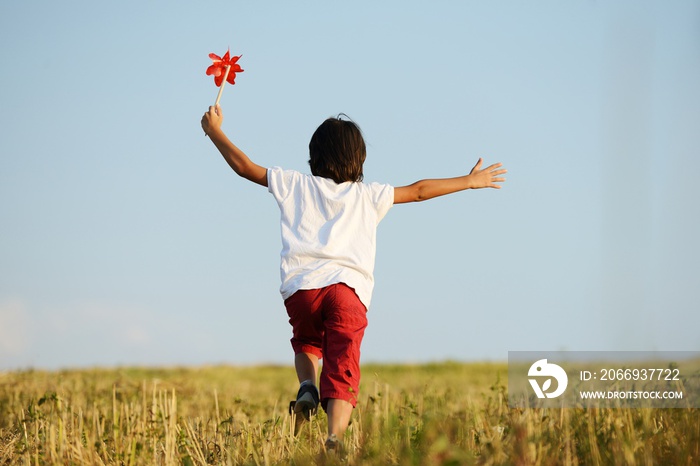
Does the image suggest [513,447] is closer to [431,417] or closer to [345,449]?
[431,417]

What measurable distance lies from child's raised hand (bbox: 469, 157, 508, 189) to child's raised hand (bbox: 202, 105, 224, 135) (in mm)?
1588

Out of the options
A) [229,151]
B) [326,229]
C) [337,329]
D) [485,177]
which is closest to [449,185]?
[485,177]

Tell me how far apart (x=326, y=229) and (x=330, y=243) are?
108 mm

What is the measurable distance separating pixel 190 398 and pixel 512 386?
3739mm

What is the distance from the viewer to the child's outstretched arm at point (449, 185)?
16.2 ft

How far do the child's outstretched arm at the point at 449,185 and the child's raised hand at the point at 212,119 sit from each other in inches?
45.1

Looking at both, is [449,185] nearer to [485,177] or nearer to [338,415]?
[485,177]

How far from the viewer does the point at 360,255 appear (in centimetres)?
470

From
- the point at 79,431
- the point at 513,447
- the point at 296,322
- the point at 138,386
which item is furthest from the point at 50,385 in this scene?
the point at 513,447

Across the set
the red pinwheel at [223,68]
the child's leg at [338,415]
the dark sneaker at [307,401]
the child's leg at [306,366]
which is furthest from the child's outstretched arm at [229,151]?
the child's leg at [338,415]

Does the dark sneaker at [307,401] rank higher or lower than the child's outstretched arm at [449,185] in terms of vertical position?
lower

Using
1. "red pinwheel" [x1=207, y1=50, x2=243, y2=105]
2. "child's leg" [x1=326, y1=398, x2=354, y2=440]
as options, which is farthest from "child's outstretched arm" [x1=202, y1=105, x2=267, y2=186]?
"child's leg" [x1=326, y1=398, x2=354, y2=440]

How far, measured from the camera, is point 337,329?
4535mm

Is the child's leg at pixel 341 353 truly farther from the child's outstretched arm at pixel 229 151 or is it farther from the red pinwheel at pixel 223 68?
the red pinwheel at pixel 223 68
